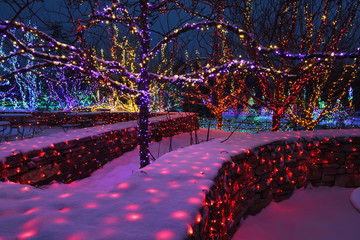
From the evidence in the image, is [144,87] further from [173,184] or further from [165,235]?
[165,235]

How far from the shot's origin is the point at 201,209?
1751 mm

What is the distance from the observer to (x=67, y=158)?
4.48m

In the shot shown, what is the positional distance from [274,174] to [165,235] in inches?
139

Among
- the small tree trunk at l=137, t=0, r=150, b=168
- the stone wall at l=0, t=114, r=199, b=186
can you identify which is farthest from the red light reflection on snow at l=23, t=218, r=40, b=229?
the small tree trunk at l=137, t=0, r=150, b=168

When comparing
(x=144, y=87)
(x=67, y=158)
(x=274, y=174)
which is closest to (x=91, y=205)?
(x=67, y=158)

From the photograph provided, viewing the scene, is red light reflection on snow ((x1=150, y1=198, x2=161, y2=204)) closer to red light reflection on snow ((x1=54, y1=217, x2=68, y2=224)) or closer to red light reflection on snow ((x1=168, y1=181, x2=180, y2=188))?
red light reflection on snow ((x1=168, y1=181, x2=180, y2=188))

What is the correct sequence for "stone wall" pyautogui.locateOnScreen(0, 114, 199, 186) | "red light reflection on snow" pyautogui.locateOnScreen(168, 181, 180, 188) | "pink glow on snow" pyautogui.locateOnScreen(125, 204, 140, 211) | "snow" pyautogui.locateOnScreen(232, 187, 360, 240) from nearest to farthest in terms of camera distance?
1. "pink glow on snow" pyautogui.locateOnScreen(125, 204, 140, 211)
2. "red light reflection on snow" pyautogui.locateOnScreen(168, 181, 180, 188)
3. "stone wall" pyautogui.locateOnScreen(0, 114, 199, 186)
4. "snow" pyautogui.locateOnScreen(232, 187, 360, 240)

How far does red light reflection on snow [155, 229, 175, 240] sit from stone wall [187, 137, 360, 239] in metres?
0.70

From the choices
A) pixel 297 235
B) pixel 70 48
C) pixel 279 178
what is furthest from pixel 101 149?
pixel 297 235

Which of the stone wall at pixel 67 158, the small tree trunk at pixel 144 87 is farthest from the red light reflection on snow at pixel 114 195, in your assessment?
the small tree trunk at pixel 144 87

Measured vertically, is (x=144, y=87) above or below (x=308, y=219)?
above

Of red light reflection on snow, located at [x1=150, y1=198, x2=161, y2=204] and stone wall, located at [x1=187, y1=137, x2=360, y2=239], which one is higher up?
red light reflection on snow, located at [x1=150, y1=198, x2=161, y2=204]

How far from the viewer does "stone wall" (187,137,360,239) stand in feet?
8.97

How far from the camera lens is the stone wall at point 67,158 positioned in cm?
338
